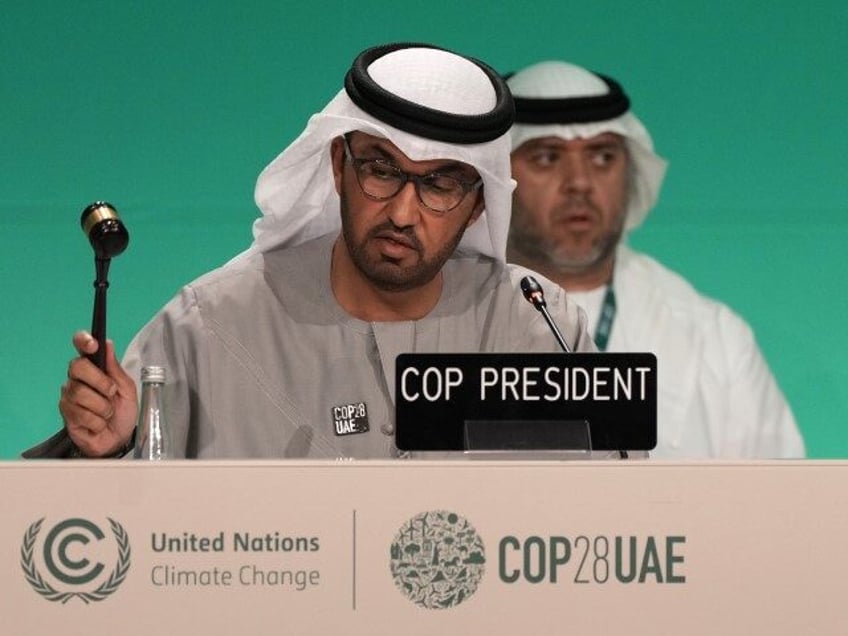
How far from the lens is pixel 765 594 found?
6.16 feet

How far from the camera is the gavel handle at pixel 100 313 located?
86.9 inches

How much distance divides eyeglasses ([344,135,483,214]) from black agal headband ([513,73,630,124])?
4.85 ft

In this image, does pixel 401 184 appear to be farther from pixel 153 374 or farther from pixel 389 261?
pixel 153 374

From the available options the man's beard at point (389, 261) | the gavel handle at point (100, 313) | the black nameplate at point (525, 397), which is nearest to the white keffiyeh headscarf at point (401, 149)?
the man's beard at point (389, 261)

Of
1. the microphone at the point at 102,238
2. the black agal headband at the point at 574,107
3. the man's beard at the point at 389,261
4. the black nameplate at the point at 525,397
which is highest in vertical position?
the black agal headband at the point at 574,107

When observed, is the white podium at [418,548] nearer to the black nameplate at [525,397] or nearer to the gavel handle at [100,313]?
the black nameplate at [525,397]

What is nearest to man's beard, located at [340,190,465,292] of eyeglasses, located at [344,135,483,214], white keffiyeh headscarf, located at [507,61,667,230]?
eyeglasses, located at [344,135,483,214]

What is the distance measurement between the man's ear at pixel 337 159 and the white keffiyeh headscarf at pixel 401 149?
0.02m

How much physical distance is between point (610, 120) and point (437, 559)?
2.73 meters

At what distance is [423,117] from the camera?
283 cm

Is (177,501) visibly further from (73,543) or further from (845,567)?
(845,567)

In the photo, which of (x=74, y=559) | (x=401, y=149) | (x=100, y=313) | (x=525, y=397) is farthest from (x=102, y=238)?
(x=401, y=149)

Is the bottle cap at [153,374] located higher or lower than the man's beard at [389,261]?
lower

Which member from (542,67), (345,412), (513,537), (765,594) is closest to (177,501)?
(513,537)
